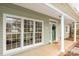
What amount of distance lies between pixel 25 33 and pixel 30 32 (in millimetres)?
854

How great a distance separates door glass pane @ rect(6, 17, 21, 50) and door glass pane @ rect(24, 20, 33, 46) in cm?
79

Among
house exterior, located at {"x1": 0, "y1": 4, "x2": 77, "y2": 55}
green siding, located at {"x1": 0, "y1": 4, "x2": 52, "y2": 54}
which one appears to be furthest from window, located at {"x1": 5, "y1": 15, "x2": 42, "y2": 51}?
green siding, located at {"x1": 0, "y1": 4, "x2": 52, "y2": 54}

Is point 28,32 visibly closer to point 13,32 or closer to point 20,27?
point 20,27

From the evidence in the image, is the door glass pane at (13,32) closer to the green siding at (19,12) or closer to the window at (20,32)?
the window at (20,32)

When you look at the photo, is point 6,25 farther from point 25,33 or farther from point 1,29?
point 25,33

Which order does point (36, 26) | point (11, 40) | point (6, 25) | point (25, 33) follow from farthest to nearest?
point (36, 26), point (25, 33), point (11, 40), point (6, 25)

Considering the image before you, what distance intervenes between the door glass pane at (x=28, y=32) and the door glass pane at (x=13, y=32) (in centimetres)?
79

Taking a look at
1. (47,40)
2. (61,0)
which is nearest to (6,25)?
(61,0)

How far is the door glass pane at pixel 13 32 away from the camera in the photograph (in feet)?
25.2

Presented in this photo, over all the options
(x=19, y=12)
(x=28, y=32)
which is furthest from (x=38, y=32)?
(x=19, y=12)

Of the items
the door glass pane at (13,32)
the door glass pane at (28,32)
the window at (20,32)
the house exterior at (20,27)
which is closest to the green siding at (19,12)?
the house exterior at (20,27)

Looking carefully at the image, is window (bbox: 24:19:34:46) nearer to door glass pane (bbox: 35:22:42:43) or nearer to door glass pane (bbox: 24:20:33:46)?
door glass pane (bbox: 24:20:33:46)

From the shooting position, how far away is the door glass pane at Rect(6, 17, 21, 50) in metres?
7.67

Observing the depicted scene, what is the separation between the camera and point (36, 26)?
36.9 ft
